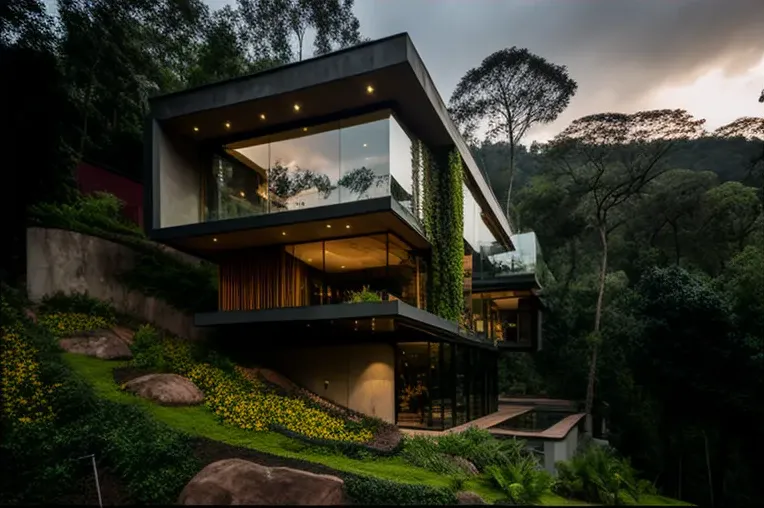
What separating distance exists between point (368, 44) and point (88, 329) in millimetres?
9124

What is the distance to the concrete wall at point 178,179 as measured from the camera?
1327 centimetres

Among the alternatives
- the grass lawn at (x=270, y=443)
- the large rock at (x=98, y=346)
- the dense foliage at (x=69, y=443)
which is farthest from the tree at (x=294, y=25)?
the dense foliage at (x=69, y=443)

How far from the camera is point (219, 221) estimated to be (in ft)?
41.3

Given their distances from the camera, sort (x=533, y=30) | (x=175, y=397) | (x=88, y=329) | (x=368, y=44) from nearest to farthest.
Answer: (x=175, y=397) < (x=368, y=44) < (x=88, y=329) < (x=533, y=30)

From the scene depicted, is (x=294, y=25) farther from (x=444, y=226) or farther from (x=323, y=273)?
(x=323, y=273)

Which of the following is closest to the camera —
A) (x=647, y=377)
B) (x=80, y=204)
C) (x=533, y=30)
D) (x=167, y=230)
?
(x=167, y=230)

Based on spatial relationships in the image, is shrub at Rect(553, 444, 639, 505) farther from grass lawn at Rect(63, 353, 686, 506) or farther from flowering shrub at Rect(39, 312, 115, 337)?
flowering shrub at Rect(39, 312, 115, 337)

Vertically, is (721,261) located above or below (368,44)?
below

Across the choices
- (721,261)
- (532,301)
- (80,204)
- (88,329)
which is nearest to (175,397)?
(88,329)

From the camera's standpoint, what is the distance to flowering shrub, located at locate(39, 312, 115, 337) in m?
11.7

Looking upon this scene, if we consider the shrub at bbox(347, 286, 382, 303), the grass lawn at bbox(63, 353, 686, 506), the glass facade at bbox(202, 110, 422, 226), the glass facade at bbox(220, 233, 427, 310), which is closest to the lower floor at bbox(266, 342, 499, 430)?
the glass facade at bbox(220, 233, 427, 310)

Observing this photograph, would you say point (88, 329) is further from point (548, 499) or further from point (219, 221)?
point (548, 499)

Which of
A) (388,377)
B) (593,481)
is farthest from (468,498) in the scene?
(388,377)

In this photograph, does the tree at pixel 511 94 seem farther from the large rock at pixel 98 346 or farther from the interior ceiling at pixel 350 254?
the large rock at pixel 98 346
